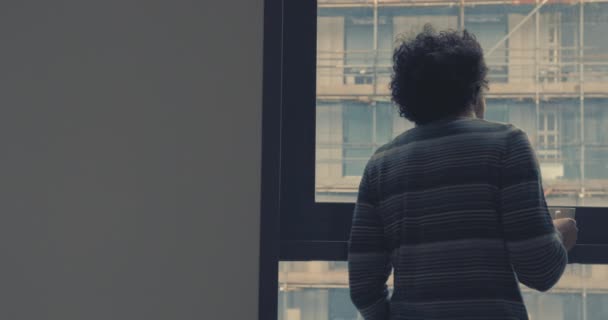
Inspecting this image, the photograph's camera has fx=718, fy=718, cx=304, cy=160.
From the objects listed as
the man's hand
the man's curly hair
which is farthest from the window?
the man's curly hair

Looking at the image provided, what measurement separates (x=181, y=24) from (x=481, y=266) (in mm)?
967

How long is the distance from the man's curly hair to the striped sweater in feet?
0.13

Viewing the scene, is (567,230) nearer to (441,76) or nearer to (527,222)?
(527,222)

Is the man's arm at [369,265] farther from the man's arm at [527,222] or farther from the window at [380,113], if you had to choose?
the window at [380,113]

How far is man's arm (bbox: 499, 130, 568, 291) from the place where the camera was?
3.89 feet

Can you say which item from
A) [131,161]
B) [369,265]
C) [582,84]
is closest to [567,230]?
[369,265]

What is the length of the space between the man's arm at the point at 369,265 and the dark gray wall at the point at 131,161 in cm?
42

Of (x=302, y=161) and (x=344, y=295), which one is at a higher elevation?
(x=302, y=161)

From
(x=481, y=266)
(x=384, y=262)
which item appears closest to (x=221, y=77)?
(x=384, y=262)

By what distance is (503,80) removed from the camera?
5.71ft

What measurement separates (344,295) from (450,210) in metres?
0.61

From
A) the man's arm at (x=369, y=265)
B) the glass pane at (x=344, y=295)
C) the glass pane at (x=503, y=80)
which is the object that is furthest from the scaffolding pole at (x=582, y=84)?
the man's arm at (x=369, y=265)

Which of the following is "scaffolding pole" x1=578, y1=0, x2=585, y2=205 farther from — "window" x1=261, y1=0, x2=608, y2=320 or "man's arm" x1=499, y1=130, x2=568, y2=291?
"man's arm" x1=499, y1=130, x2=568, y2=291

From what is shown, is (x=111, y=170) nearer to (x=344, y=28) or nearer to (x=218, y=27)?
(x=218, y=27)
